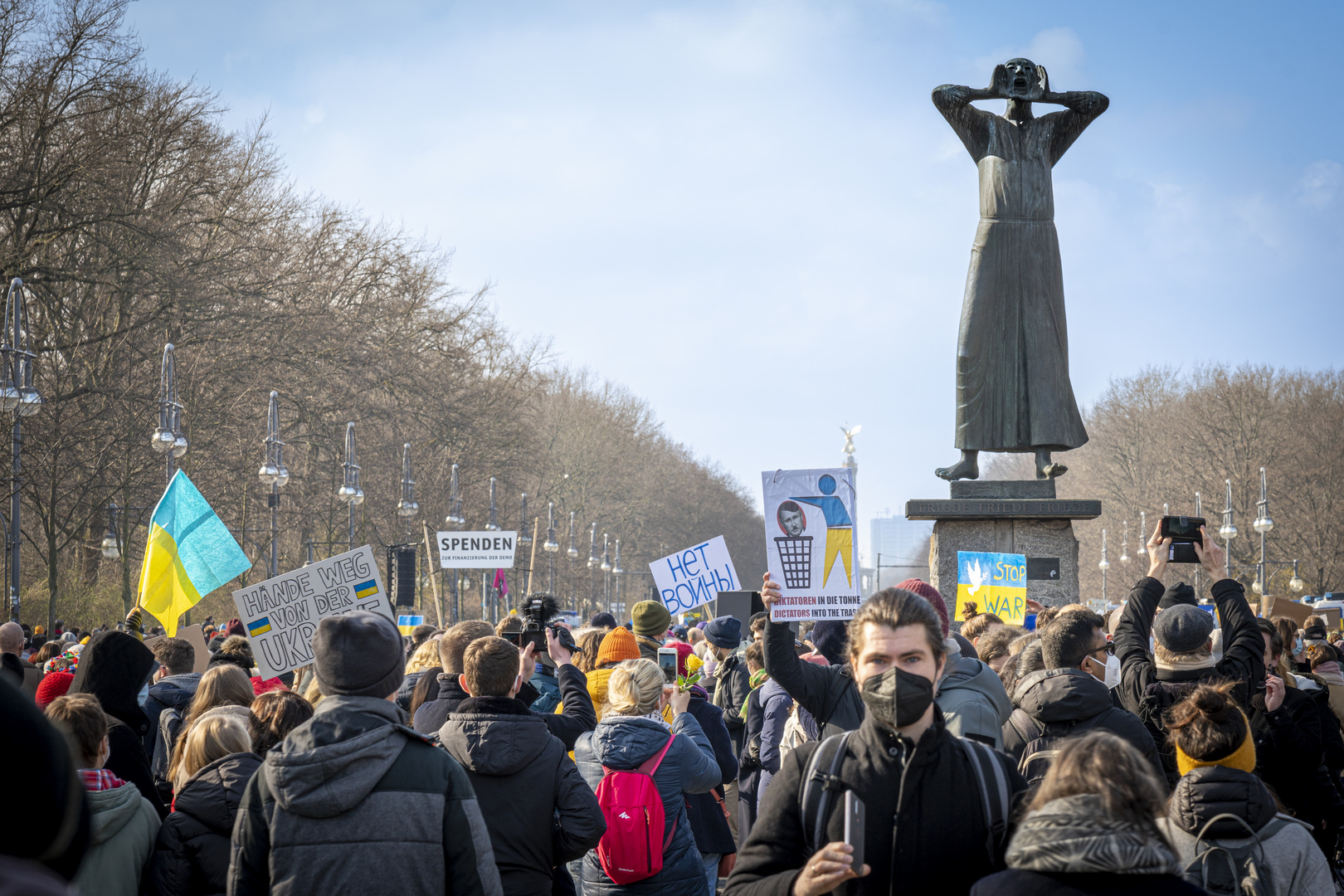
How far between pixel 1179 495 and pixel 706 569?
163 ft

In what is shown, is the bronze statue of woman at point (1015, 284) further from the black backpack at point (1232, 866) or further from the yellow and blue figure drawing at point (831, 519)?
the black backpack at point (1232, 866)

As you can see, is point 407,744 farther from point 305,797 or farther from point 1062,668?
point 1062,668

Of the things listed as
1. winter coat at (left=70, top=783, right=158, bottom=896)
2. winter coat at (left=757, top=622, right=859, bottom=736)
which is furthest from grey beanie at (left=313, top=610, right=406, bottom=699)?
winter coat at (left=757, top=622, right=859, bottom=736)

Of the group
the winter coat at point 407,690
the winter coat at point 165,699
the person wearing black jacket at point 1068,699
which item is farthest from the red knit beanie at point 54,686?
the person wearing black jacket at point 1068,699

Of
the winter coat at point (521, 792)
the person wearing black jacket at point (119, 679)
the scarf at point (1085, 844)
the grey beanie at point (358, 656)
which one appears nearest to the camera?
the scarf at point (1085, 844)

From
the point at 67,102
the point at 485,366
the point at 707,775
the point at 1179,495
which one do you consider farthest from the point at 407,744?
the point at 1179,495

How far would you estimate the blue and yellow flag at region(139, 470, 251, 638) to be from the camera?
33.1ft

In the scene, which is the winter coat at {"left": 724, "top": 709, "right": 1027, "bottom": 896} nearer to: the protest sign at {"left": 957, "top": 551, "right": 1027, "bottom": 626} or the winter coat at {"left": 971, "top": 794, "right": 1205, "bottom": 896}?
the winter coat at {"left": 971, "top": 794, "right": 1205, "bottom": 896}

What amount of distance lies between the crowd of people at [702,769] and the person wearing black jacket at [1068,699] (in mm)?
11

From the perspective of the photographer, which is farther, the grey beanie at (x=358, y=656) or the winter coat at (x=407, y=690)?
the winter coat at (x=407, y=690)

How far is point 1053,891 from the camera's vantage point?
7.50 feet

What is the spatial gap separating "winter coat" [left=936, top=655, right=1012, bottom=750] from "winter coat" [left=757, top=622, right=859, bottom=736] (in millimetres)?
330

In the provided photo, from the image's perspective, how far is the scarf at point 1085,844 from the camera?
2.28 m

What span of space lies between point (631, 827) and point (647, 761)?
0.26m
